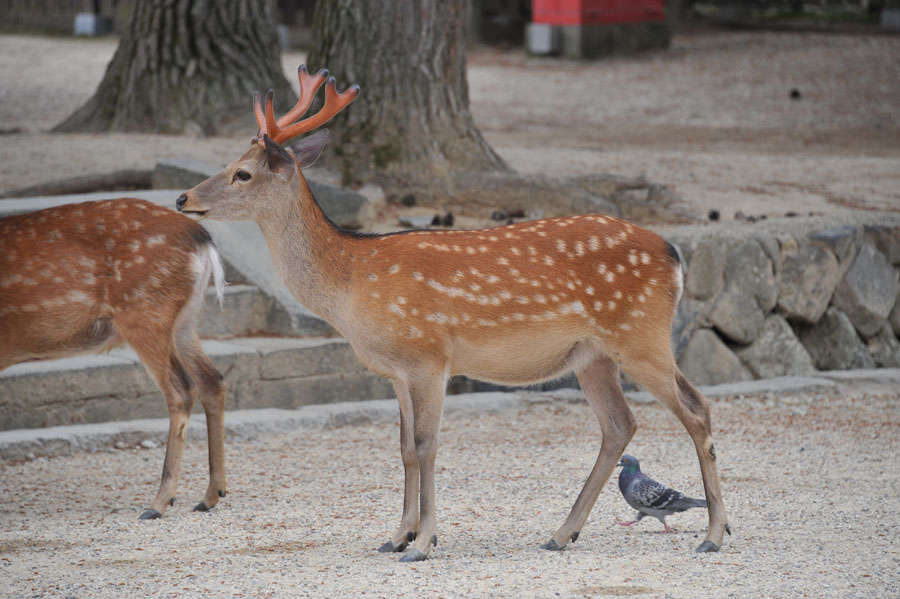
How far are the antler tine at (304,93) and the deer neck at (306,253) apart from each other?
0.36 m

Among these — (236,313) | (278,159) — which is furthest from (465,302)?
(236,313)

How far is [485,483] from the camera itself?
593 cm

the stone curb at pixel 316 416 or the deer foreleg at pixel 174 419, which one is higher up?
the deer foreleg at pixel 174 419

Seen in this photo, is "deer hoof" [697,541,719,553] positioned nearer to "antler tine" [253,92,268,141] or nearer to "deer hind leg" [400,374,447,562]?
"deer hind leg" [400,374,447,562]

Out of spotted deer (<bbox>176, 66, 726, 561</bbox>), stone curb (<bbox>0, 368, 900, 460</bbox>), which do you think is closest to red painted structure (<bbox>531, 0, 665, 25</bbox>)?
stone curb (<bbox>0, 368, 900, 460</bbox>)

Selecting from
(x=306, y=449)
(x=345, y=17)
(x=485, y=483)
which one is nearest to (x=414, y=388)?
(x=485, y=483)

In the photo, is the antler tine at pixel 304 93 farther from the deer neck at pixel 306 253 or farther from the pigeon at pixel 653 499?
the pigeon at pixel 653 499

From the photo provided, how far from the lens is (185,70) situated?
12.1 m

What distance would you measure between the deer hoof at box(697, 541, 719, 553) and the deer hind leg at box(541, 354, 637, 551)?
43 centimetres

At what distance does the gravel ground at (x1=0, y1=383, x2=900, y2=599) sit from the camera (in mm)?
4430

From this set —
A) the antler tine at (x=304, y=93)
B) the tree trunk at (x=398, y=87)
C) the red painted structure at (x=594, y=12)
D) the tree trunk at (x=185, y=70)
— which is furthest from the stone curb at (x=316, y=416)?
the red painted structure at (x=594, y=12)

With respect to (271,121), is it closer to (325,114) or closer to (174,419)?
(325,114)

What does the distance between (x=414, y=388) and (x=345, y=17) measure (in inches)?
221

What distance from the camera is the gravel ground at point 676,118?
10523mm
